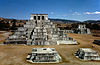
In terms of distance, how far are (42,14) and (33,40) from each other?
42.5 feet

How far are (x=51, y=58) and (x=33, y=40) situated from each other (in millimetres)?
11620

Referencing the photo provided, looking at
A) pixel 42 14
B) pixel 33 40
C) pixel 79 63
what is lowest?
pixel 79 63

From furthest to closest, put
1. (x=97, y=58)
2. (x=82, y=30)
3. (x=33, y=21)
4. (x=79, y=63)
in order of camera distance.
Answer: (x=82, y=30) < (x=33, y=21) < (x=97, y=58) < (x=79, y=63)

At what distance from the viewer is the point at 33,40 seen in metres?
26.5

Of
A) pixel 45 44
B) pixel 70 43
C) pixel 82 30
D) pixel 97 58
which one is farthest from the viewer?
pixel 82 30

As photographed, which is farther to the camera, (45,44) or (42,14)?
(42,14)

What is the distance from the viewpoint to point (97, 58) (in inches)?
666

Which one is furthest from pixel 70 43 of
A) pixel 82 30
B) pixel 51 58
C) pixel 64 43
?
pixel 82 30

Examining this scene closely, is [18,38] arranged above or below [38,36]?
below

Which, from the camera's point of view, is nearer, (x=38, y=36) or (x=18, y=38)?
(x=38, y=36)

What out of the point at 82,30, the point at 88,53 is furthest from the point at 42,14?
the point at 82,30

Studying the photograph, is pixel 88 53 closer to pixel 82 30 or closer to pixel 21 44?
pixel 21 44

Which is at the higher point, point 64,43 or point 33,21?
point 33,21

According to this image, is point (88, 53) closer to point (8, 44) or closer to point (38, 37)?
point (38, 37)
